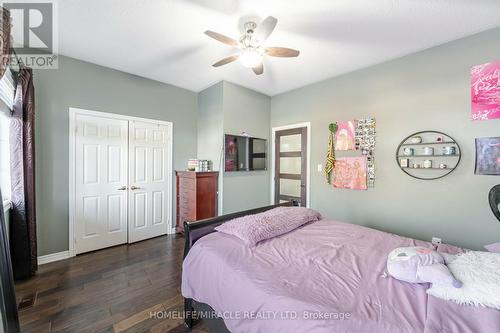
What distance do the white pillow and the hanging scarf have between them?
218cm

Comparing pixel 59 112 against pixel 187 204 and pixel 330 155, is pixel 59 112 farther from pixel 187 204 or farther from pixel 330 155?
pixel 330 155

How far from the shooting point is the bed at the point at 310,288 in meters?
0.88

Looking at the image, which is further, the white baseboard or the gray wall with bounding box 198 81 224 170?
the gray wall with bounding box 198 81 224 170

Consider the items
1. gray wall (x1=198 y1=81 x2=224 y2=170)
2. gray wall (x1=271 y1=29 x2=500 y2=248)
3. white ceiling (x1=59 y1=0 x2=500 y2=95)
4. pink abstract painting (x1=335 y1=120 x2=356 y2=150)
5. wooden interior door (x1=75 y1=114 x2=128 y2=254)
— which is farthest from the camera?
gray wall (x1=198 y1=81 x2=224 y2=170)

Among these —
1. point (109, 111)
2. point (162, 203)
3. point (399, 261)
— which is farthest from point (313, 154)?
point (109, 111)

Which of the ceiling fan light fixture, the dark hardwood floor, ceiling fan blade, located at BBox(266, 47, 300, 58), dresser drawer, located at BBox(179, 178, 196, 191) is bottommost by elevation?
the dark hardwood floor

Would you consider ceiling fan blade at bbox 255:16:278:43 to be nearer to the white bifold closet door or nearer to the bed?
the bed

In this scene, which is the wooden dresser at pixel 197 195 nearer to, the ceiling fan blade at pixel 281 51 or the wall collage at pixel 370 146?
the wall collage at pixel 370 146

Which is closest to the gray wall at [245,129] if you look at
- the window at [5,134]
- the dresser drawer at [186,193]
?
the dresser drawer at [186,193]

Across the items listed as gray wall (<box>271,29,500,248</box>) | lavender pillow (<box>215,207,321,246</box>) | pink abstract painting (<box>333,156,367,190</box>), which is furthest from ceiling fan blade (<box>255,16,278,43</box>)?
pink abstract painting (<box>333,156,367,190</box>)

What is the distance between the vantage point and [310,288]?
3.62 ft

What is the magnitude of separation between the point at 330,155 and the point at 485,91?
175cm

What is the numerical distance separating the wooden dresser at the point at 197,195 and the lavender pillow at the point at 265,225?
160cm

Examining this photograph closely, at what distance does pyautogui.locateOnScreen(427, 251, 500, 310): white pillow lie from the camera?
3.02 feet
